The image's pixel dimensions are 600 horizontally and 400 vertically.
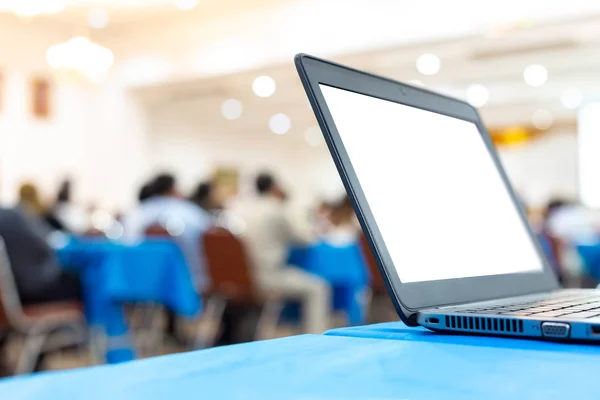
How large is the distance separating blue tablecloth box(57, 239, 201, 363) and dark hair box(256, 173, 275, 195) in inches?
44.0

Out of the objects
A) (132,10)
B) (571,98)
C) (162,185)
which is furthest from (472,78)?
(162,185)

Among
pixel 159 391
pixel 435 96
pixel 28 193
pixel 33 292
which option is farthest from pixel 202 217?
pixel 159 391

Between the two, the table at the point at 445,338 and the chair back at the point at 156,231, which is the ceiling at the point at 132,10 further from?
the table at the point at 445,338

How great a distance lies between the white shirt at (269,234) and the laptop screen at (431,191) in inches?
117

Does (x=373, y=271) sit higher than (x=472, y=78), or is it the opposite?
(x=472, y=78)

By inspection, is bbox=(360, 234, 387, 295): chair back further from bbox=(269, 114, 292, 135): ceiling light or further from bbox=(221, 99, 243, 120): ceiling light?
bbox=(269, 114, 292, 135): ceiling light

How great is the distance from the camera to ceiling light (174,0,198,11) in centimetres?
790

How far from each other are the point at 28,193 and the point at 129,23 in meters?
5.24

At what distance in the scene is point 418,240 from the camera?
29.7 inches

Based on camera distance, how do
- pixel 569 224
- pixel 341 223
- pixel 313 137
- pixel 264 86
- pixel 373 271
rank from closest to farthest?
pixel 373 271 → pixel 341 223 → pixel 569 224 → pixel 264 86 → pixel 313 137

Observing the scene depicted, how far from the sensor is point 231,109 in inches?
510

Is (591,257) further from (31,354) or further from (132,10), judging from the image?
(132,10)

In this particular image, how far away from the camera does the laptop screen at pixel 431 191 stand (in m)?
0.72

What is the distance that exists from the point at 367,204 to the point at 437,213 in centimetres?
15
